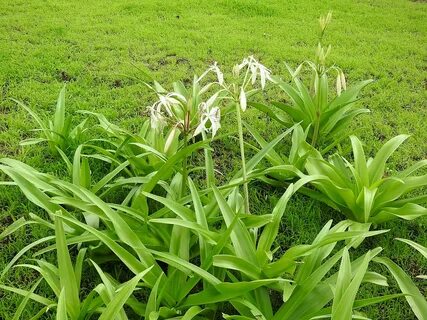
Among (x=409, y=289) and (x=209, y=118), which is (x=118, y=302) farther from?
(x=409, y=289)

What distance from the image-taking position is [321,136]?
10.4 feet

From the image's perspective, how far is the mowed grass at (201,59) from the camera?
2688 millimetres

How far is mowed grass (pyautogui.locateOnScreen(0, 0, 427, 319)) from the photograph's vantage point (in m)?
2.69

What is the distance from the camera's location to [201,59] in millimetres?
4863

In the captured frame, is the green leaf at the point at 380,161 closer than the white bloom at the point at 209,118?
No

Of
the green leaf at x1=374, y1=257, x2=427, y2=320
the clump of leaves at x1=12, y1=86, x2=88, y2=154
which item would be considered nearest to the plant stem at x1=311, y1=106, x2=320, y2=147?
the green leaf at x1=374, y1=257, x2=427, y2=320

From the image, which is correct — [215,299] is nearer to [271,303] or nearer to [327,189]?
[271,303]

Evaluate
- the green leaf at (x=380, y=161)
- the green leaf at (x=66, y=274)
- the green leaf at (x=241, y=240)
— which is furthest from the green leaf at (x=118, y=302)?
the green leaf at (x=380, y=161)

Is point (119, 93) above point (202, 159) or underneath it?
above

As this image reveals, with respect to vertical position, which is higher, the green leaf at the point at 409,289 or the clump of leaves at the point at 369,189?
the clump of leaves at the point at 369,189

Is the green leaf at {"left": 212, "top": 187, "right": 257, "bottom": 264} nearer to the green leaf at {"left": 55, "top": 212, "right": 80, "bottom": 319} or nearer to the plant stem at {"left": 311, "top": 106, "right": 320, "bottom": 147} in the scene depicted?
the green leaf at {"left": 55, "top": 212, "right": 80, "bottom": 319}

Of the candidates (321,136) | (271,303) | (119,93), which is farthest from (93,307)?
(119,93)

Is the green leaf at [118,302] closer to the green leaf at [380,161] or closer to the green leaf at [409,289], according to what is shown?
the green leaf at [409,289]

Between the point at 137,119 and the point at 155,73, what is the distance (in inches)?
37.6
